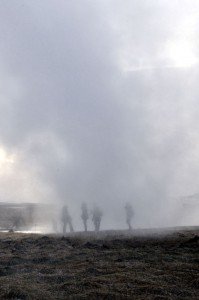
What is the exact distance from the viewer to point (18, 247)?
40.0 meters

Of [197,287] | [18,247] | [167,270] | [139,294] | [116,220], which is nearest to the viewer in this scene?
[139,294]

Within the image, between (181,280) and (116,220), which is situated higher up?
(116,220)

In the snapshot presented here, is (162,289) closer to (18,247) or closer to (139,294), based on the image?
(139,294)

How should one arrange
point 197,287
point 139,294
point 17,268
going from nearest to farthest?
point 139,294 → point 197,287 → point 17,268

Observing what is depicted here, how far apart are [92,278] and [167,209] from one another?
→ 10444 cm

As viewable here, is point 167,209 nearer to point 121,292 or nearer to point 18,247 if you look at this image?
point 18,247

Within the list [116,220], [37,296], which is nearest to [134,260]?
[37,296]

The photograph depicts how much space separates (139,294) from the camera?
58.9 ft

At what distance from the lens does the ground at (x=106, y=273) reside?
18.2 metres

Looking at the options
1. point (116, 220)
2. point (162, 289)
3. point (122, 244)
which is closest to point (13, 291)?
point (162, 289)

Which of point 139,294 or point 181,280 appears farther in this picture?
point 181,280

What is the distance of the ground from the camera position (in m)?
18.2

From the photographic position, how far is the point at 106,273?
74.5 feet

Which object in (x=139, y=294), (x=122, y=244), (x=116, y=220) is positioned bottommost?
(x=139, y=294)
